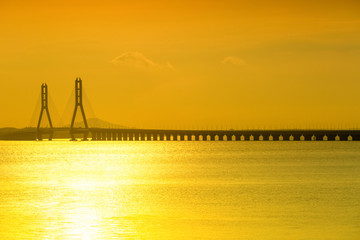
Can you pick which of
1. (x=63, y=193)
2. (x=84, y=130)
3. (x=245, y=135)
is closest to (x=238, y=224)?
(x=63, y=193)

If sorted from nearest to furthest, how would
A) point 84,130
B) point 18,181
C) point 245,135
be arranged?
point 18,181 < point 84,130 < point 245,135

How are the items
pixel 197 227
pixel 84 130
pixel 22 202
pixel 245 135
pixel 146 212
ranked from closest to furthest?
1. pixel 197 227
2. pixel 146 212
3. pixel 22 202
4. pixel 84 130
5. pixel 245 135

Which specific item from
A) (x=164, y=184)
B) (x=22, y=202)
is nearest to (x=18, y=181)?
(x=164, y=184)

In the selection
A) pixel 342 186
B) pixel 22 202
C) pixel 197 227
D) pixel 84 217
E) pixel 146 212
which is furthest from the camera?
pixel 342 186

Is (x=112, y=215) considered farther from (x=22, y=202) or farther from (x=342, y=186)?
(x=342, y=186)

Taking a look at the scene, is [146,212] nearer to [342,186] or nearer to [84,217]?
[84,217]

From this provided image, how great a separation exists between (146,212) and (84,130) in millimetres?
131294

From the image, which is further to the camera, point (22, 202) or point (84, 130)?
point (84, 130)

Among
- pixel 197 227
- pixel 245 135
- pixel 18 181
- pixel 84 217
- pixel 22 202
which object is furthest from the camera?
pixel 245 135

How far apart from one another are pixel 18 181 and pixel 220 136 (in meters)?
136

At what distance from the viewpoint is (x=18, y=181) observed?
49.9 metres

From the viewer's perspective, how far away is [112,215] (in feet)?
98.9

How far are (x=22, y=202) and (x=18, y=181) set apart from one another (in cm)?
1450

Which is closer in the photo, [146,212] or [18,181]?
[146,212]
